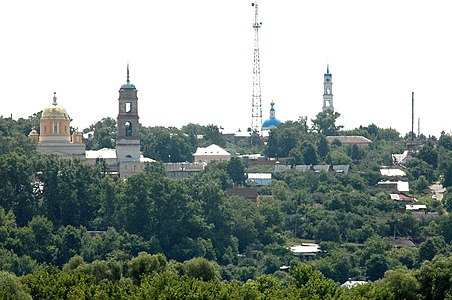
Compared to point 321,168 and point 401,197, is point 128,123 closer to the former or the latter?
point 321,168

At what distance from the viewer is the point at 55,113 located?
466 feet

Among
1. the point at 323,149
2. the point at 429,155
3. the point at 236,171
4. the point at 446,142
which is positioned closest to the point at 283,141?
the point at 323,149

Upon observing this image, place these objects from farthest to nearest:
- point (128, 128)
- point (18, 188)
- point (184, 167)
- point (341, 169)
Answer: point (341, 169)
point (184, 167)
point (128, 128)
point (18, 188)

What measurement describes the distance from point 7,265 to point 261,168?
5230cm

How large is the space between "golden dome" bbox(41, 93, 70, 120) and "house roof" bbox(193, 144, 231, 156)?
795 inches

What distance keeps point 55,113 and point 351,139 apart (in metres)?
34.9

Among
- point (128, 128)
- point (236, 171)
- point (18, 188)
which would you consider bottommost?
point (18, 188)

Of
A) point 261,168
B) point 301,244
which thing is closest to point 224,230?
point 301,244

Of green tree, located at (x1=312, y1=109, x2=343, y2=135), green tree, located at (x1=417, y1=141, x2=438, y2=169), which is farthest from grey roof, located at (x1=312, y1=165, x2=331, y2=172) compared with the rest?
green tree, located at (x1=312, y1=109, x2=343, y2=135)

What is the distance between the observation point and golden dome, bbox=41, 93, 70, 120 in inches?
5591

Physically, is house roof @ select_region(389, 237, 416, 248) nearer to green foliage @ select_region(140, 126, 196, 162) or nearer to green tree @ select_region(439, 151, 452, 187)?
green tree @ select_region(439, 151, 452, 187)

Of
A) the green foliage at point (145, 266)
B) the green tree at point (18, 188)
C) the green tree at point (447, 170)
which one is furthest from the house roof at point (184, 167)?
the green foliage at point (145, 266)

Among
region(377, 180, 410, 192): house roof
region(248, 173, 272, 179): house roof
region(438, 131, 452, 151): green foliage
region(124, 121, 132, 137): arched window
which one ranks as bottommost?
region(377, 180, 410, 192): house roof

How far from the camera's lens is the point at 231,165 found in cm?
14550
